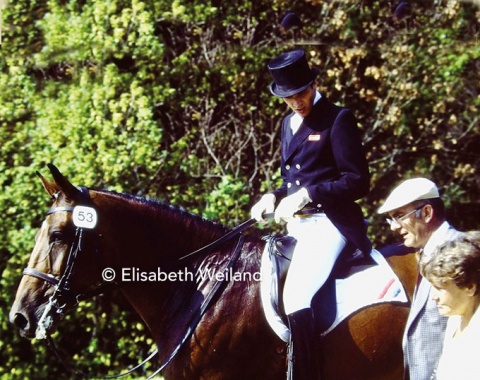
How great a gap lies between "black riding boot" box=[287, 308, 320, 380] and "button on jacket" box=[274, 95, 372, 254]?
22.5 inches

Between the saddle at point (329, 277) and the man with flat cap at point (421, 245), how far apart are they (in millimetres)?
360

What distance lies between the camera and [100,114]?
24.6 feet

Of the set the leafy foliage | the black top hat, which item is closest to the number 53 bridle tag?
the black top hat

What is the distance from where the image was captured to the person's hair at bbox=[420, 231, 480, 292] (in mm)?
2781

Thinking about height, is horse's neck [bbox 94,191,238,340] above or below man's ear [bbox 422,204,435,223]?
below

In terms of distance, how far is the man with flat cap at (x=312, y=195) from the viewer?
12.7 ft

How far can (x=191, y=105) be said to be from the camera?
843 centimetres

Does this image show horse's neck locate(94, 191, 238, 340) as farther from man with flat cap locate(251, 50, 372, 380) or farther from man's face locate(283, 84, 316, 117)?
man's face locate(283, 84, 316, 117)

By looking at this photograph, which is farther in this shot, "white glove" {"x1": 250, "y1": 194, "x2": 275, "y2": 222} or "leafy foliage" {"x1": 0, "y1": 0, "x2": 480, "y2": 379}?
"leafy foliage" {"x1": 0, "y1": 0, "x2": 480, "y2": 379}

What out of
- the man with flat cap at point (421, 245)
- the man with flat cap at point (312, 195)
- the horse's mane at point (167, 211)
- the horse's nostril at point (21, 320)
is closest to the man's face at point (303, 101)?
the man with flat cap at point (312, 195)

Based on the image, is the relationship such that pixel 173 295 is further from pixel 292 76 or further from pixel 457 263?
pixel 457 263

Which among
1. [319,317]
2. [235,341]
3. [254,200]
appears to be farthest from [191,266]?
[254,200]

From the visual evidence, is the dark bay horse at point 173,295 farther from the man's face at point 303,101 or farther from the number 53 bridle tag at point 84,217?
the man's face at point 303,101

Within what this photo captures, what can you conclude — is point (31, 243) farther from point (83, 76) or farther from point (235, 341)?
point (235, 341)
